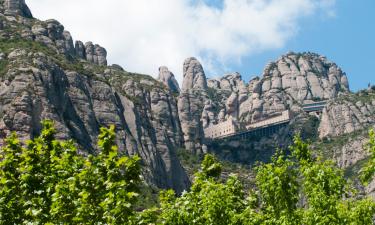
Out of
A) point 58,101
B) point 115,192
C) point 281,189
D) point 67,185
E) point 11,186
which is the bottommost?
point 115,192

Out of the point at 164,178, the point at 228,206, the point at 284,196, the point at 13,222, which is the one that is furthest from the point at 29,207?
the point at 164,178

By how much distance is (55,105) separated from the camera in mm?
161000

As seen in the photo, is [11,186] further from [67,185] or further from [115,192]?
[115,192]

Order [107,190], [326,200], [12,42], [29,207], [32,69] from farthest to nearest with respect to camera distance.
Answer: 1. [12,42]
2. [32,69]
3. [326,200]
4. [29,207]
5. [107,190]

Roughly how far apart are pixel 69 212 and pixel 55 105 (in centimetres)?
14328

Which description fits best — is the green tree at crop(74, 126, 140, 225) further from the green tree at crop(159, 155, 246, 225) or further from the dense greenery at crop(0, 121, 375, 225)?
the green tree at crop(159, 155, 246, 225)

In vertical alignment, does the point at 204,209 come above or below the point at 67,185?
below

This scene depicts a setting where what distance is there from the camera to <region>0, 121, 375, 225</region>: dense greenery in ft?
67.2

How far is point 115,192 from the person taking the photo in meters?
19.8

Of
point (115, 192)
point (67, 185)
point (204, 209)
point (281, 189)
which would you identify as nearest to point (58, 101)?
point (281, 189)

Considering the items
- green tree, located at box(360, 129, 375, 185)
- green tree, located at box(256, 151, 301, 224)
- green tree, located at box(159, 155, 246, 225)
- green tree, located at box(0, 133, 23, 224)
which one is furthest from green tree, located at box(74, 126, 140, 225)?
green tree, located at box(256, 151, 301, 224)

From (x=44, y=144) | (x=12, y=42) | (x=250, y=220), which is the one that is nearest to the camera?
(x=44, y=144)

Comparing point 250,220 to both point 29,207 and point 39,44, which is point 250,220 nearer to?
point 29,207

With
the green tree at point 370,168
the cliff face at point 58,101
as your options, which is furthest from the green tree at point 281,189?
the cliff face at point 58,101
